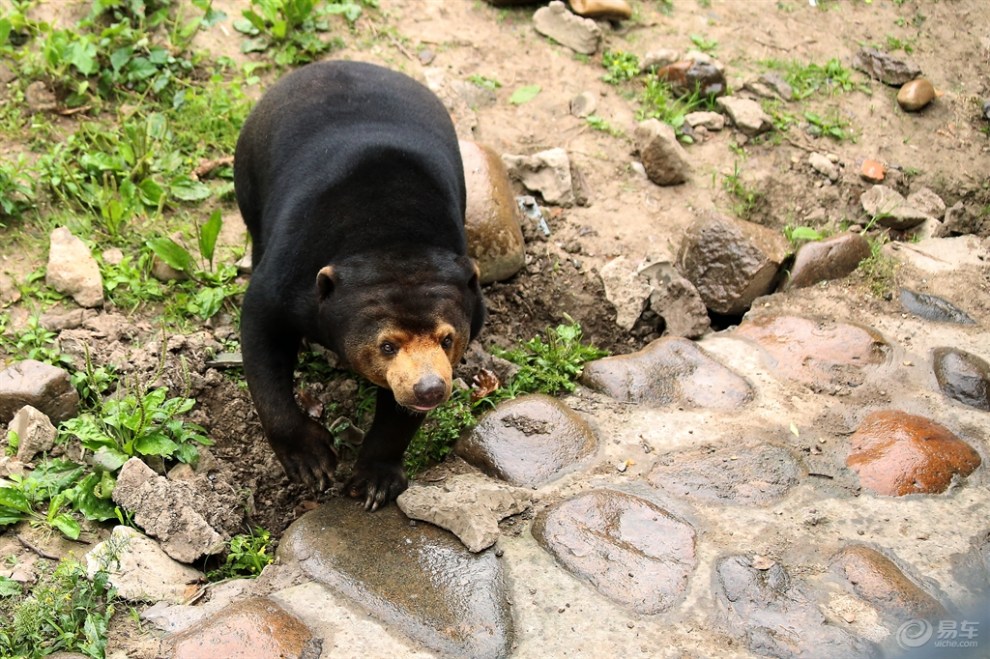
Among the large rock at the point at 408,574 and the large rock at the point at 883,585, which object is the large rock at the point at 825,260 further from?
the large rock at the point at 408,574

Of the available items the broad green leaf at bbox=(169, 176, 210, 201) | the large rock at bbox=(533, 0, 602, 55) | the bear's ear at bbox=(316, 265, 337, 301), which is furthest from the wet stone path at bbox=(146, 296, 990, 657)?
the large rock at bbox=(533, 0, 602, 55)

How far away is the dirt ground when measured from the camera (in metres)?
4.44

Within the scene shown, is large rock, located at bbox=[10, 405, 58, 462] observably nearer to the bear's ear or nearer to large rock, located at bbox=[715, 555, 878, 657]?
the bear's ear

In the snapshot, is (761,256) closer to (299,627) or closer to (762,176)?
(762,176)

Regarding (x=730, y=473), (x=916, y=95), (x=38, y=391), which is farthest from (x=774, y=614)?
(x=916, y=95)

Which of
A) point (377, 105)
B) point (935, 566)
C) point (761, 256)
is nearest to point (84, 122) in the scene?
point (377, 105)

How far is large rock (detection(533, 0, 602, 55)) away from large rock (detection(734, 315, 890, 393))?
2537 mm

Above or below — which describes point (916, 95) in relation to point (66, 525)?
above

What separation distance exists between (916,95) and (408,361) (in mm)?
4267

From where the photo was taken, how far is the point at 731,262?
16.2 ft

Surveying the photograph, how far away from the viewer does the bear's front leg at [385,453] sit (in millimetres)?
3576

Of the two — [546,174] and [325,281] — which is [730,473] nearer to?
[325,281]

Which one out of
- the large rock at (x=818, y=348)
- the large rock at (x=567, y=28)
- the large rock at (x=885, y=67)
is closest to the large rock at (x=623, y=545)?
the large rock at (x=818, y=348)

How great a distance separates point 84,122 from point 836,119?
4359 mm
